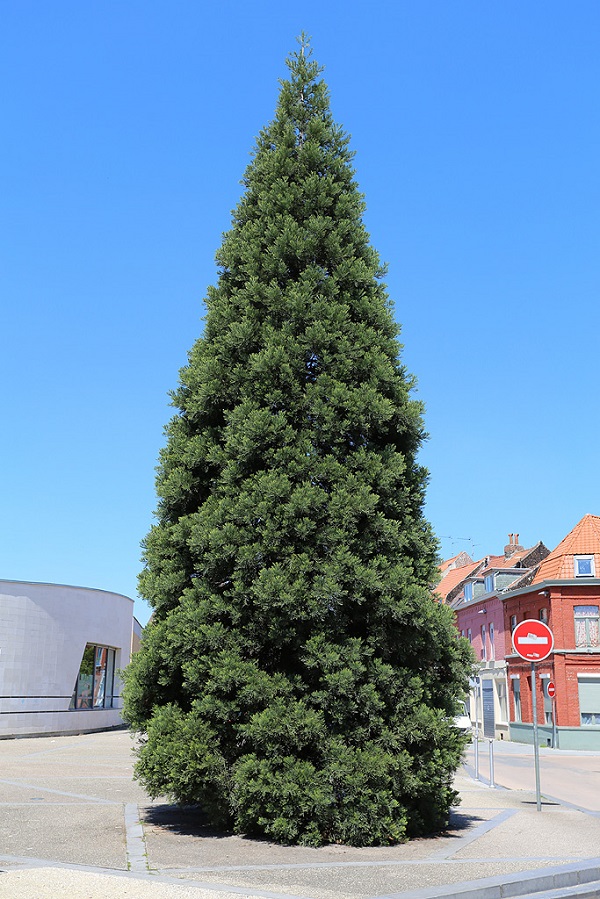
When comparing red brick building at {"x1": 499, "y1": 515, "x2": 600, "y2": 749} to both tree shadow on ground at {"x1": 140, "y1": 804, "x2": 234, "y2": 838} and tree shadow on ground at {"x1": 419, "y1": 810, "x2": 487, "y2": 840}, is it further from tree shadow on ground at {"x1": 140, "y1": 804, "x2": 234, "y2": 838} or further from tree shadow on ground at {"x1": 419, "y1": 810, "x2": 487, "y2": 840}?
tree shadow on ground at {"x1": 140, "y1": 804, "x2": 234, "y2": 838}

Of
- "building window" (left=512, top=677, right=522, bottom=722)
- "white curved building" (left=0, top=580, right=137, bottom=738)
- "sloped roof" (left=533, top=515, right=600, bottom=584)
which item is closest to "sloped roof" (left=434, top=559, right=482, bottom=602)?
"building window" (left=512, top=677, right=522, bottom=722)

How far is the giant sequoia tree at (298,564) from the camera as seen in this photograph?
28.1 feet

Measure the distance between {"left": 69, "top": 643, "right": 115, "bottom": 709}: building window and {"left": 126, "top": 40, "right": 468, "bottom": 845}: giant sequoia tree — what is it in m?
25.7

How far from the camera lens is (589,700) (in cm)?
3534

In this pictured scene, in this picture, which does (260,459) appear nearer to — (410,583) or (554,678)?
(410,583)

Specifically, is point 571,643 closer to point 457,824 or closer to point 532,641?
point 532,641

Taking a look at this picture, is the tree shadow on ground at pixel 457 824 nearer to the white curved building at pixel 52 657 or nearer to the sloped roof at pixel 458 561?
the white curved building at pixel 52 657

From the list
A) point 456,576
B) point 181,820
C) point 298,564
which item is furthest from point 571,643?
point 298,564

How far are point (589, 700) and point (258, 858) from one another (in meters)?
31.2

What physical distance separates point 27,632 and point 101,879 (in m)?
26.0

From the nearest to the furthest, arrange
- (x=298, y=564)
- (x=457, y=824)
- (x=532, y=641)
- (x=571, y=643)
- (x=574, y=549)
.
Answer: (x=298, y=564)
(x=457, y=824)
(x=532, y=641)
(x=571, y=643)
(x=574, y=549)

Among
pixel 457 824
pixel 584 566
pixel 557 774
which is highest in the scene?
pixel 584 566

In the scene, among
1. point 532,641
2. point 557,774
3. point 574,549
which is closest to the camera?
point 532,641

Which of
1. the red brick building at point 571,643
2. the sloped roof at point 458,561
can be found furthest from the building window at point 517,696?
the sloped roof at point 458,561
